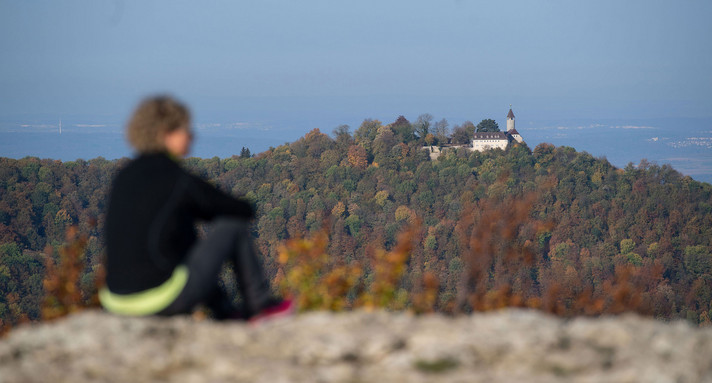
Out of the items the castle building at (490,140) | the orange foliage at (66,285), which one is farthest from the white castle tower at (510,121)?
the orange foliage at (66,285)

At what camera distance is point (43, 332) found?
2.68 metres

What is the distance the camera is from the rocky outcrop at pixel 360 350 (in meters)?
2.31

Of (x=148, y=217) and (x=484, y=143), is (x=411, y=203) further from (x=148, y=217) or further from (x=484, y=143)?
(x=148, y=217)

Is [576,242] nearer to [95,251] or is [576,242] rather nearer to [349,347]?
[95,251]

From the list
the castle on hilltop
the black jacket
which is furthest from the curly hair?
the castle on hilltop

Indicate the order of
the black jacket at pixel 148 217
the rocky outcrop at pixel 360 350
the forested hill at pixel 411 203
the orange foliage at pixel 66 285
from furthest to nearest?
1. the forested hill at pixel 411 203
2. the orange foliage at pixel 66 285
3. the black jacket at pixel 148 217
4. the rocky outcrop at pixel 360 350

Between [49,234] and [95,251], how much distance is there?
8373 millimetres

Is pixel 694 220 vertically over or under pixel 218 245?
under

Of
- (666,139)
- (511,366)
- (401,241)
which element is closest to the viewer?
(511,366)

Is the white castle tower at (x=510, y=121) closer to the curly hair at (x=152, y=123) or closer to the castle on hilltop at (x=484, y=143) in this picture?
the castle on hilltop at (x=484, y=143)

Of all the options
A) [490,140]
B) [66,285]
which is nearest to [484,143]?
[490,140]

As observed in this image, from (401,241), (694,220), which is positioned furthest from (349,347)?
(694,220)

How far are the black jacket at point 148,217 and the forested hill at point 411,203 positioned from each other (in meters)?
47.0

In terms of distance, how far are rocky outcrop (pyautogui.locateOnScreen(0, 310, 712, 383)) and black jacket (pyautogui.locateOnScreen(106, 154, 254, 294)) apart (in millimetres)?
169
